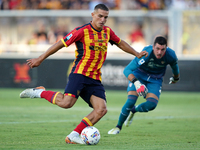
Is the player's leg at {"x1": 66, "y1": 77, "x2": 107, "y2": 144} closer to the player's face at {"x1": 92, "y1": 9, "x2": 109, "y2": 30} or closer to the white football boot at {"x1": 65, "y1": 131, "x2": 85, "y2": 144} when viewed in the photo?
the white football boot at {"x1": 65, "y1": 131, "x2": 85, "y2": 144}

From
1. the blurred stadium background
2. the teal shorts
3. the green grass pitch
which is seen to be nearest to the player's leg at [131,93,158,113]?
the teal shorts

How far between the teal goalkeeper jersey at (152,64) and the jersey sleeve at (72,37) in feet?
5.40

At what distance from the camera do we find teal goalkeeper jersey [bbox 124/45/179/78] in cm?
721

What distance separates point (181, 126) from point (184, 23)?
1058 centimetres

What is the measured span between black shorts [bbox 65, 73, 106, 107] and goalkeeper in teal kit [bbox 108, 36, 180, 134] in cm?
111

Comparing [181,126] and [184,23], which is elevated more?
[184,23]

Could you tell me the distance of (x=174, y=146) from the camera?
17.8 ft

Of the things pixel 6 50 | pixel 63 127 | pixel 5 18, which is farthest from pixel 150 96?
pixel 5 18

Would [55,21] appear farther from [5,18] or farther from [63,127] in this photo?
[63,127]

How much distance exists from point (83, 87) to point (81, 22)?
1449 cm

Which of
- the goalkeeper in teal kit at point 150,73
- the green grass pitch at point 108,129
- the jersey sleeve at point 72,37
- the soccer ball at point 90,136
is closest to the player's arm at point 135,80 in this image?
the goalkeeper in teal kit at point 150,73

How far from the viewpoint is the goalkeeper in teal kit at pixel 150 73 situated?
6.98 m

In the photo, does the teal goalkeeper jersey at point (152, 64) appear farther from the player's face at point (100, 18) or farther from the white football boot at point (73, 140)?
the white football boot at point (73, 140)

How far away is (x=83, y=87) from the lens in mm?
5805
